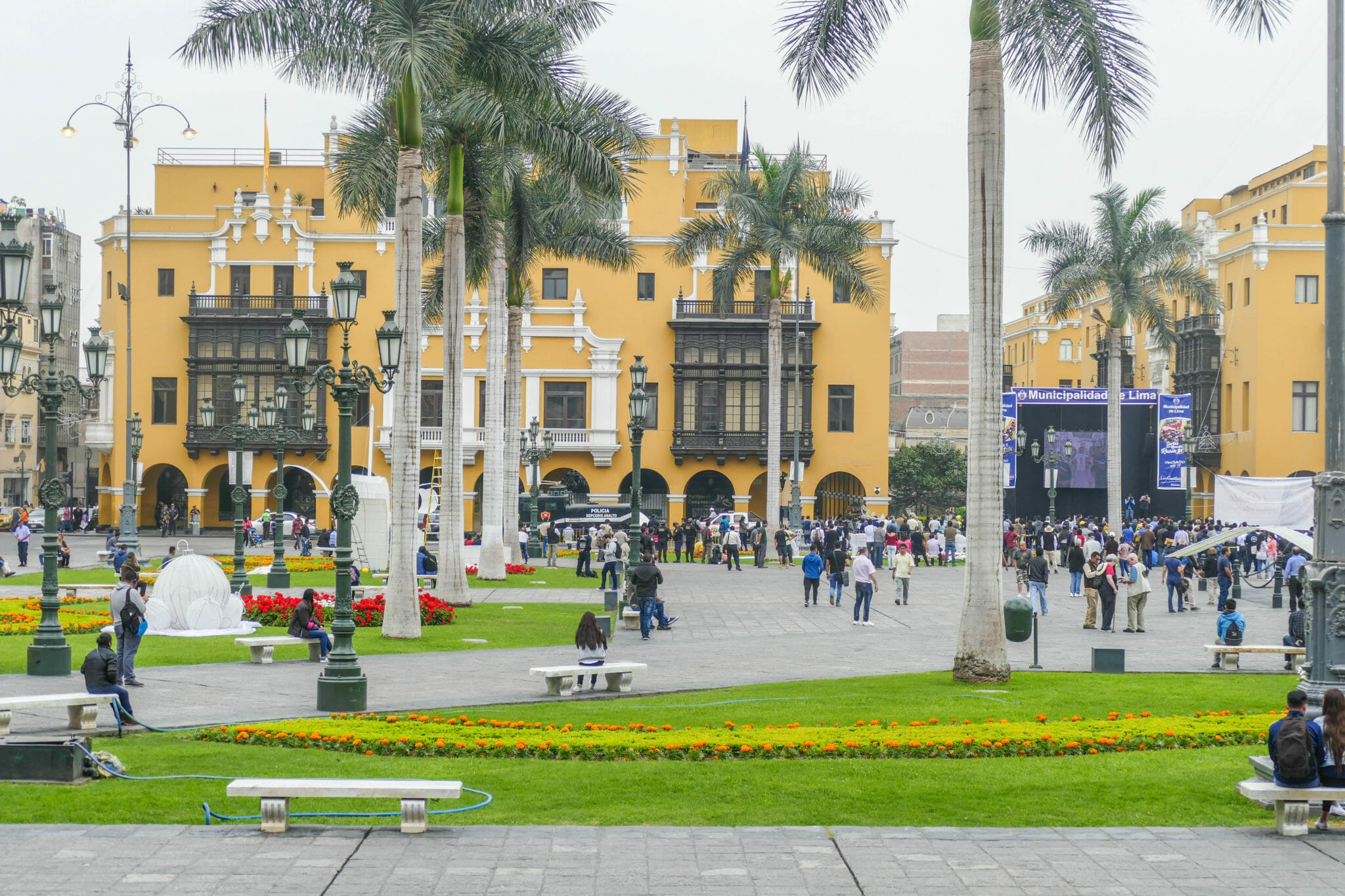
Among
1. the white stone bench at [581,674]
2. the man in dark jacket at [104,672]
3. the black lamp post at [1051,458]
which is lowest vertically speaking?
the white stone bench at [581,674]

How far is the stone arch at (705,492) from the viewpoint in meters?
58.7

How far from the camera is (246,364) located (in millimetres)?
58719

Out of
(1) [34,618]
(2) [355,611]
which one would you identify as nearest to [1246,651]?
(2) [355,611]

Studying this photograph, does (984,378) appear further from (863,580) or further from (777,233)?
(777,233)

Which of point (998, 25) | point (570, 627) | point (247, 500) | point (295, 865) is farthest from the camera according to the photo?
point (247, 500)

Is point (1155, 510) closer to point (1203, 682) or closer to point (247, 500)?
point (247, 500)

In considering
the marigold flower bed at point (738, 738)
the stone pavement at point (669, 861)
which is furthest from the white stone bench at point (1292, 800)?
the marigold flower bed at point (738, 738)

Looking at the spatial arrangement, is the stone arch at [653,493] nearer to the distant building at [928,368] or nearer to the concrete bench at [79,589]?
the concrete bench at [79,589]

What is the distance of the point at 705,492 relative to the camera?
194ft

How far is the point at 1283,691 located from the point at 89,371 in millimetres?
19821

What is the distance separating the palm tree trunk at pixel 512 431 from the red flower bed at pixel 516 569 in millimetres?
745

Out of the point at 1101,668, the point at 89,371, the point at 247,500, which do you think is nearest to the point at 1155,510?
the point at 247,500

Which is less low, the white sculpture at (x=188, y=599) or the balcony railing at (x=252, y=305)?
the balcony railing at (x=252, y=305)

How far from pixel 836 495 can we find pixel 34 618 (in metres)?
41.4
